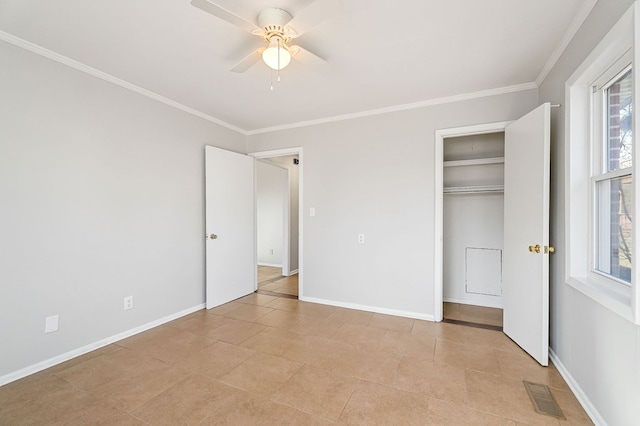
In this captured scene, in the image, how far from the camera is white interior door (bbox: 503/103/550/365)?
2170 mm

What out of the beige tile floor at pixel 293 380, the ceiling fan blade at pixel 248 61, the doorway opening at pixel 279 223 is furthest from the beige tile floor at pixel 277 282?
the ceiling fan blade at pixel 248 61

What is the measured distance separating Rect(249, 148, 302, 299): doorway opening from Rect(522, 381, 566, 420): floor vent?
2.63 m

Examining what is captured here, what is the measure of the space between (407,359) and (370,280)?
1.19 metres

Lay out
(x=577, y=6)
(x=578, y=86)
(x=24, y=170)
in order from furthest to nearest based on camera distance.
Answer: (x=24, y=170) < (x=578, y=86) < (x=577, y=6)

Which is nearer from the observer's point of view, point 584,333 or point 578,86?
point 584,333

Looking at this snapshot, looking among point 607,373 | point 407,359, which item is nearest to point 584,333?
point 607,373

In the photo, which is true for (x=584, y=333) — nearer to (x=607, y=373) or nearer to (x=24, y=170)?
(x=607, y=373)

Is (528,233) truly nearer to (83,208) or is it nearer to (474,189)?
(474,189)

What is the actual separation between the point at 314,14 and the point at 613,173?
1954 mm

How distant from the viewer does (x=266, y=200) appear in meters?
6.21

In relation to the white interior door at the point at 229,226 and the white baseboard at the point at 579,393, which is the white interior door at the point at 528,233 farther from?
the white interior door at the point at 229,226

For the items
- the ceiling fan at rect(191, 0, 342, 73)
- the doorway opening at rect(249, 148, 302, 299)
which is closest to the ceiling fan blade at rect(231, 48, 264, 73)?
the ceiling fan at rect(191, 0, 342, 73)

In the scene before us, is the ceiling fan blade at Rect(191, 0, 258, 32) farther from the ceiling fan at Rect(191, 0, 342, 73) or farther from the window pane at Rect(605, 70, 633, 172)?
the window pane at Rect(605, 70, 633, 172)

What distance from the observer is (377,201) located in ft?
11.1
